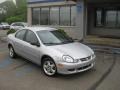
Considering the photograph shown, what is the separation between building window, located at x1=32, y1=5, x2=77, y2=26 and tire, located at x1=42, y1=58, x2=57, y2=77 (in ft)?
34.7

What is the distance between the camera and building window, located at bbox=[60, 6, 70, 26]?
1741 cm

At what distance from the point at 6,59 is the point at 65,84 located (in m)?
4.17

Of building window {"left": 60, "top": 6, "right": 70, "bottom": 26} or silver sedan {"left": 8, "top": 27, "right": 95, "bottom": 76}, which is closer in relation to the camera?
silver sedan {"left": 8, "top": 27, "right": 95, "bottom": 76}

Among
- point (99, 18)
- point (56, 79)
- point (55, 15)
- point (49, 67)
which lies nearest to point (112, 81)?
point (56, 79)

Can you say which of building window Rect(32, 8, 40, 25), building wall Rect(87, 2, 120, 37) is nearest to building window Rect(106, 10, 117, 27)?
building wall Rect(87, 2, 120, 37)

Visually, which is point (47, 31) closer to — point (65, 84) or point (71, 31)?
point (65, 84)

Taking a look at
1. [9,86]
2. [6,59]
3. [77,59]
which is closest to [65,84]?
[77,59]

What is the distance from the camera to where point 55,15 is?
18.5 metres

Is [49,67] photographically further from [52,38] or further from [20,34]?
[20,34]

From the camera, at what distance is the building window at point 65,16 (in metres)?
17.4

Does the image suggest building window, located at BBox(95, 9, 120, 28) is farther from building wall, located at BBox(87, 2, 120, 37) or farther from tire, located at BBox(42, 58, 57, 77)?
tire, located at BBox(42, 58, 57, 77)

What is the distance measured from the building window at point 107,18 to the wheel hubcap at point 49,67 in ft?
34.2

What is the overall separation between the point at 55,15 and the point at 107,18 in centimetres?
490

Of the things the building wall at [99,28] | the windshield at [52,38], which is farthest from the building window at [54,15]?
the windshield at [52,38]
